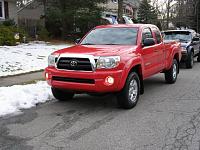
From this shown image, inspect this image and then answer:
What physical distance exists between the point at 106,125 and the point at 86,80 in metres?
1.18

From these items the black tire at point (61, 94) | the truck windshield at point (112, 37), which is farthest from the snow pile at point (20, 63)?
the truck windshield at point (112, 37)

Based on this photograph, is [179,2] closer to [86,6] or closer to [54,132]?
[86,6]

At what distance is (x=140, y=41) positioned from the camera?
8.58 m

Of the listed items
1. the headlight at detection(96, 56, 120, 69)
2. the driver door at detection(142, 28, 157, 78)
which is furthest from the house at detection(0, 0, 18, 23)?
the headlight at detection(96, 56, 120, 69)

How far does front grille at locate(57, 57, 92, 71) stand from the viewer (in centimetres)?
726

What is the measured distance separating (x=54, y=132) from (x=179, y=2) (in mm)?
56929

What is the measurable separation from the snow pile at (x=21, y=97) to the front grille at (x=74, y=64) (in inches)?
48.9

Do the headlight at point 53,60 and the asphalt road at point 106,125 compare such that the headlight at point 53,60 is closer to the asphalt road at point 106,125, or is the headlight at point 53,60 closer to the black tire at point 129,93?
the asphalt road at point 106,125

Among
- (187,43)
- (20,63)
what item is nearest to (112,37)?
(20,63)

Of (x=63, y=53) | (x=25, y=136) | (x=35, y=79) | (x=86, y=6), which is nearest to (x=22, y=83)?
(x=35, y=79)

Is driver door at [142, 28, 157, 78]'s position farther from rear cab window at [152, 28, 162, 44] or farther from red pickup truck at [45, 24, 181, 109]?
rear cab window at [152, 28, 162, 44]

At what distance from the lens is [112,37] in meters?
8.77

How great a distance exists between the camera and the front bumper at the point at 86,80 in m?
7.14

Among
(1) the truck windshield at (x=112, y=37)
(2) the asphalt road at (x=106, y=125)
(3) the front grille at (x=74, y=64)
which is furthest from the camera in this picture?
(1) the truck windshield at (x=112, y=37)
